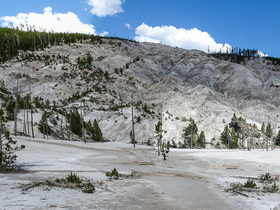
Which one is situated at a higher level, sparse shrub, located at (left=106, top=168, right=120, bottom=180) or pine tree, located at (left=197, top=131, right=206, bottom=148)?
sparse shrub, located at (left=106, top=168, right=120, bottom=180)

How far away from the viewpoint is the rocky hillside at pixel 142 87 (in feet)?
245

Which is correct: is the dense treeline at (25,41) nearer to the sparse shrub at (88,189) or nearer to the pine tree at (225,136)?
the pine tree at (225,136)

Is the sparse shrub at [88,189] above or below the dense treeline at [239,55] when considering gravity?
below

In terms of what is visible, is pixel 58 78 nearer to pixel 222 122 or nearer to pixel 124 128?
pixel 124 128

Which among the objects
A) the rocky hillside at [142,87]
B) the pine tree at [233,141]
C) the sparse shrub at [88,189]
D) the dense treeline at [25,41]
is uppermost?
the dense treeline at [25,41]

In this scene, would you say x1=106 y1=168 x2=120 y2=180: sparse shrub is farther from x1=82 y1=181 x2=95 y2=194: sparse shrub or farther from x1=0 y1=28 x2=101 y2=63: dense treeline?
x1=0 y1=28 x2=101 y2=63: dense treeline

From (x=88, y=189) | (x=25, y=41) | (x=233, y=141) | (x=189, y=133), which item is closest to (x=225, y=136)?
(x=233, y=141)

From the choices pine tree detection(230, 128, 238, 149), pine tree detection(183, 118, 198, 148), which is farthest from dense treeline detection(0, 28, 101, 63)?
pine tree detection(230, 128, 238, 149)

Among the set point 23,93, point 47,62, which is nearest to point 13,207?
point 23,93

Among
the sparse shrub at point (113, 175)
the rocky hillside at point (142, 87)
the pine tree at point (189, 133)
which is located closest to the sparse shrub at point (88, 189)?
the sparse shrub at point (113, 175)

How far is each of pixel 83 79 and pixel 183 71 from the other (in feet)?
166

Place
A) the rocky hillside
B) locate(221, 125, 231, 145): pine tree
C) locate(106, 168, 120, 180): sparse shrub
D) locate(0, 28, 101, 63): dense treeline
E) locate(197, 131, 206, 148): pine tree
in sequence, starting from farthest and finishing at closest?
locate(0, 28, 101, 63): dense treeline < the rocky hillside < locate(221, 125, 231, 145): pine tree < locate(197, 131, 206, 148): pine tree < locate(106, 168, 120, 180): sparse shrub

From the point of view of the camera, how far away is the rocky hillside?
74625 mm

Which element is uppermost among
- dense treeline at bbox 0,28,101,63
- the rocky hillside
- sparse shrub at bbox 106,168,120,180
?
dense treeline at bbox 0,28,101,63
